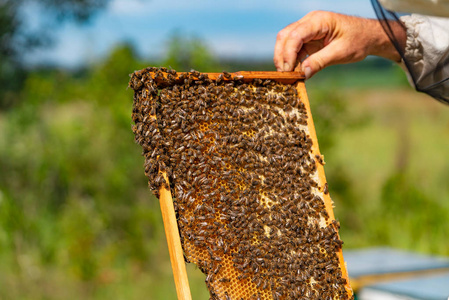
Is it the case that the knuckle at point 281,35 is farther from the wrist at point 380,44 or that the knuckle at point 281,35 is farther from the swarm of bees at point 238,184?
the wrist at point 380,44

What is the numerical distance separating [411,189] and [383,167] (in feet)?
6.89

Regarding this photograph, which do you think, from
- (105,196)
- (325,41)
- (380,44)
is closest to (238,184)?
(325,41)

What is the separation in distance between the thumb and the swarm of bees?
1.09 ft

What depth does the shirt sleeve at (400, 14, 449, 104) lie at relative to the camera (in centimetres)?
308

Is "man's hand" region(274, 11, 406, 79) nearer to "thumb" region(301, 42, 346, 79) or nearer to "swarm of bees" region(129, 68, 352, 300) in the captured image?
"thumb" region(301, 42, 346, 79)

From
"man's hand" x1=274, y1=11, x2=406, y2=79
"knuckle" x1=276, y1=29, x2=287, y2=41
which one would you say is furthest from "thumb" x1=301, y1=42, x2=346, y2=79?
"knuckle" x1=276, y1=29, x2=287, y2=41

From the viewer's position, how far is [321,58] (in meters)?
3.20

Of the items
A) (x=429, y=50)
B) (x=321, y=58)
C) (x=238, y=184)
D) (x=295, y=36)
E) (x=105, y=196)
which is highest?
(x=105, y=196)

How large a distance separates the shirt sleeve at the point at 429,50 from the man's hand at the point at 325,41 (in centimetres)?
9

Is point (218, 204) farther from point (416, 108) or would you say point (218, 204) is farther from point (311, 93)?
point (416, 108)

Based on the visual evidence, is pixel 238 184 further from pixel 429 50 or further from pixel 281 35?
pixel 429 50

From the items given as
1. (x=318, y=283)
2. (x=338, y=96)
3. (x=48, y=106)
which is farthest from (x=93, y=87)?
(x=318, y=283)

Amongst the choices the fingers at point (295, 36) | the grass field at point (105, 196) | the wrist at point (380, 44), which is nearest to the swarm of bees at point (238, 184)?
the fingers at point (295, 36)

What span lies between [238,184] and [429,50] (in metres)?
1.56
